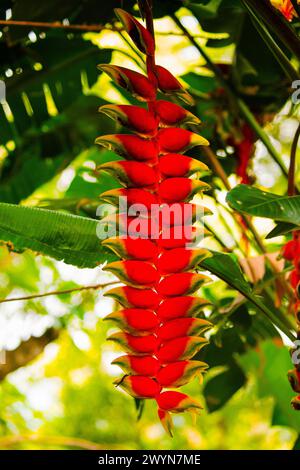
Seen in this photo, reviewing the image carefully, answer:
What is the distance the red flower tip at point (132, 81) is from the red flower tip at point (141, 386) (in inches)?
8.5

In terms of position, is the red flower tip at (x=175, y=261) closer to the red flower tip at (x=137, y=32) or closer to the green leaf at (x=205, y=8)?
the red flower tip at (x=137, y=32)

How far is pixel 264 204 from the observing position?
60cm

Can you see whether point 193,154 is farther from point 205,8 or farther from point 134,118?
point 134,118

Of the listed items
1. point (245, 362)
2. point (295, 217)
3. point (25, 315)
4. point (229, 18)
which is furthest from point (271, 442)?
point (295, 217)

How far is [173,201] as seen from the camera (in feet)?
1.69

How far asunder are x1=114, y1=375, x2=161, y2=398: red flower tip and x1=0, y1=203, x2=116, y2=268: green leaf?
0.56 feet

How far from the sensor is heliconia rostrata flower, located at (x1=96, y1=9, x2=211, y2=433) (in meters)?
0.50

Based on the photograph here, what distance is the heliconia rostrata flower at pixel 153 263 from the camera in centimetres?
50

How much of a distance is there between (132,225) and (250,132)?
665 millimetres

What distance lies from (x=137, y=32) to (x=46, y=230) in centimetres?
20

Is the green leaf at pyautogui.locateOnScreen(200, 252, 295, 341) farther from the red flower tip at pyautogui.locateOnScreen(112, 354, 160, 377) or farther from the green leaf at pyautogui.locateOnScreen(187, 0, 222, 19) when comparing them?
the green leaf at pyautogui.locateOnScreen(187, 0, 222, 19)

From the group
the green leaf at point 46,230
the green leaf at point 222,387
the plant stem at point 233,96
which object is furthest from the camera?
the green leaf at point 222,387

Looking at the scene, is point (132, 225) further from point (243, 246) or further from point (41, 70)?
point (41, 70)

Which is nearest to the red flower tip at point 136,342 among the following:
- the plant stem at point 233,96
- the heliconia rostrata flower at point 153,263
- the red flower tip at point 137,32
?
the heliconia rostrata flower at point 153,263
